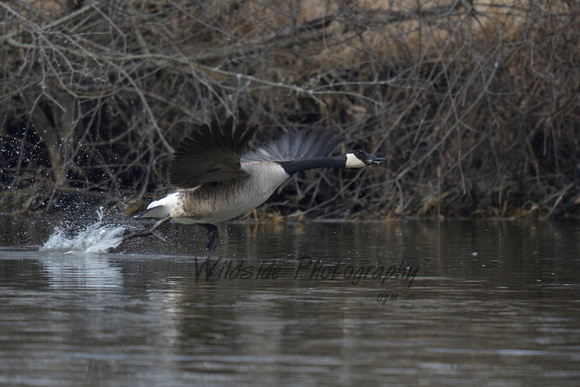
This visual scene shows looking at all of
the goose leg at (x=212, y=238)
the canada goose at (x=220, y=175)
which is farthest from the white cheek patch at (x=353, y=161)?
the goose leg at (x=212, y=238)

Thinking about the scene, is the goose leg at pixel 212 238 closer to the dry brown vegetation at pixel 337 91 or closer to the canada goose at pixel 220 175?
the canada goose at pixel 220 175

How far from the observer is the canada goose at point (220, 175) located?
28.9ft

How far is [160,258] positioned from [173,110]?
289 inches

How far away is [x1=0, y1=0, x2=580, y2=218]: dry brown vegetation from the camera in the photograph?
14.2 metres

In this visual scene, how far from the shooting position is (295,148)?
36.6 feet

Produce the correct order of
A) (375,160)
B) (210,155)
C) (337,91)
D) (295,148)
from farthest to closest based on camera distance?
1. (337,91)
2. (295,148)
3. (375,160)
4. (210,155)

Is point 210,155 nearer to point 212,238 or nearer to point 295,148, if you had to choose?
point 212,238

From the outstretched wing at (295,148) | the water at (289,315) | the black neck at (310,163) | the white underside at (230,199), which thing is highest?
the outstretched wing at (295,148)

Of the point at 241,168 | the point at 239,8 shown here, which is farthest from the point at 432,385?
the point at 239,8

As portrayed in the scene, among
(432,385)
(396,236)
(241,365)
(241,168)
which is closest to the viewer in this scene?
(432,385)

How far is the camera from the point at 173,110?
54.5 ft

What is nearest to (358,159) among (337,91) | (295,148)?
(295,148)

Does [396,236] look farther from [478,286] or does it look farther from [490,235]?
[478,286]

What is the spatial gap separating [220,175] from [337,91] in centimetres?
553
